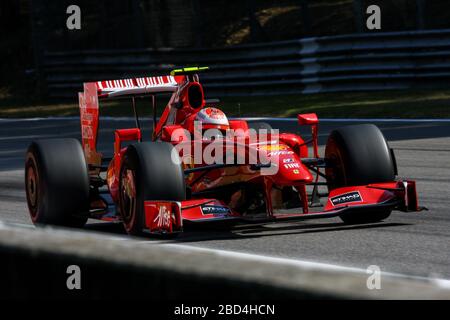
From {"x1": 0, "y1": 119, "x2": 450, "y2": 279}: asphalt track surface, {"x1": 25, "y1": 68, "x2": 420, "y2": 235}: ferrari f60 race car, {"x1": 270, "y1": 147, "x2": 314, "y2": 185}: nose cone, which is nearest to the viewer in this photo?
{"x1": 0, "y1": 119, "x2": 450, "y2": 279}: asphalt track surface

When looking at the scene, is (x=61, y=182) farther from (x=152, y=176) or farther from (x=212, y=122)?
(x=212, y=122)

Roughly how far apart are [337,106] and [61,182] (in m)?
9.83

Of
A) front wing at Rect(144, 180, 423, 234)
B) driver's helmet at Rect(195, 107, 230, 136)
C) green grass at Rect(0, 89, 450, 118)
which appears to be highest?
driver's helmet at Rect(195, 107, 230, 136)

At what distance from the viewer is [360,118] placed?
51.3 ft

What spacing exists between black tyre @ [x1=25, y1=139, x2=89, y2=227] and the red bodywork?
22 cm

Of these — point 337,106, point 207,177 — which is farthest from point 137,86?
point 337,106

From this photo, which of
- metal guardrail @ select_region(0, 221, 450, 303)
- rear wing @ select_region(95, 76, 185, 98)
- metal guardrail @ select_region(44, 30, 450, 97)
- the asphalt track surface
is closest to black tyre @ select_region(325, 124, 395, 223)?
the asphalt track surface

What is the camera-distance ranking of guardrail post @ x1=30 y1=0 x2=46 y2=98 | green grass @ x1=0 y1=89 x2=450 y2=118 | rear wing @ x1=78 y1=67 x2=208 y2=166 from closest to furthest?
rear wing @ x1=78 y1=67 x2=208 y2=166
green grass @ x1=0 y1=89 x2=450 y2=118
guardrail post @ x1=30 y1=0 x2=46 y2=98

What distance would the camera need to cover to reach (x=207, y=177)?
309 inches

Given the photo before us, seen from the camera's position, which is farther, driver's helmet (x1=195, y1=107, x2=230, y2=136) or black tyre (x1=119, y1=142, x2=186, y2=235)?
driver's helmet (x1=195, y1=107, x2=230, y2=136)

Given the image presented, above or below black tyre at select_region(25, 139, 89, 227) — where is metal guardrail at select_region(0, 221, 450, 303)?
above

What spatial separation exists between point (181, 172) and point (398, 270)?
6.10ft

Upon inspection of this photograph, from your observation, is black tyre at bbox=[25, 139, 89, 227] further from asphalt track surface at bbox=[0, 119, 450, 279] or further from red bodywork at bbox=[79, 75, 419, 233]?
asphalt track surface at bbox=[0, 119, 450, 279]

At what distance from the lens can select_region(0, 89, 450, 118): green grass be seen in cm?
1573
